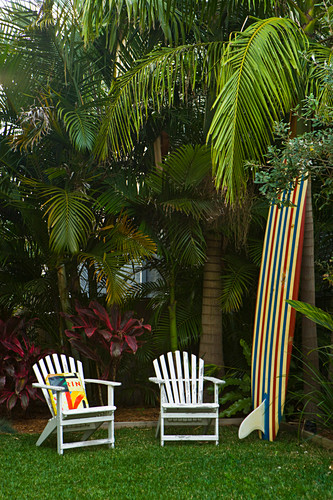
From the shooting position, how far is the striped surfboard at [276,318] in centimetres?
525

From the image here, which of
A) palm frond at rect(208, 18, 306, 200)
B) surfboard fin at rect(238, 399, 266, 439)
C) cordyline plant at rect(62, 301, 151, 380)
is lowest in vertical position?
surfboard fin at rect(238, 399, 266, 439)

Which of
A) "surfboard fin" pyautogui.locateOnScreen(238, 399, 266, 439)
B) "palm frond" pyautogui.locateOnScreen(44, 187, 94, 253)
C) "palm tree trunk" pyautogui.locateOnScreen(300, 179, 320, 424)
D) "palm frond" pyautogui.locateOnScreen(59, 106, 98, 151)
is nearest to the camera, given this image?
"surfboard fin" pyautogui.locateOnScreen(238, 399, 266, 439)

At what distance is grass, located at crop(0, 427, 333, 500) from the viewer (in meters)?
3.70

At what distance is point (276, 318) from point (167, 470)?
1862 mm

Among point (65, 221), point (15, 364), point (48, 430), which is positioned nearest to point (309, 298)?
point (65, 221)

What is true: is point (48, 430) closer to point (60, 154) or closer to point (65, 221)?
point (65, 221)

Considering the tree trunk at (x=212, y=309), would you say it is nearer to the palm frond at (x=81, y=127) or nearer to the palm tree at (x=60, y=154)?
the palm tree at (x=60, y=154)

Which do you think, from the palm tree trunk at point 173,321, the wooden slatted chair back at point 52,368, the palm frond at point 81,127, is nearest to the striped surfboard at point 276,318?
the palm tree trunk at point 173,321

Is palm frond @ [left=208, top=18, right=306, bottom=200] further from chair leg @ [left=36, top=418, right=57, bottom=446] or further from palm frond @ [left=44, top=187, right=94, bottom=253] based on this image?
chair leg @ [left=36, top=418, right=57, bottom=446]

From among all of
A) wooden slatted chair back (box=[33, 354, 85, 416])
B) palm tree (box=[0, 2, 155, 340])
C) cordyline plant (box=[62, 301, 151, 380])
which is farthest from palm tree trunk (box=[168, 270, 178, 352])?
wooden slatted chair back (box=[33, 354, 85, 416])

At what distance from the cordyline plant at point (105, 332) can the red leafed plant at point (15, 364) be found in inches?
20.7

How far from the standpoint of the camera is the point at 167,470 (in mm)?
4258

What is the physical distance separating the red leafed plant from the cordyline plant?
53cm

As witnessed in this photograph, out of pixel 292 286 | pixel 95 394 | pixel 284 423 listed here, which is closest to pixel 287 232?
pixel 292 286
